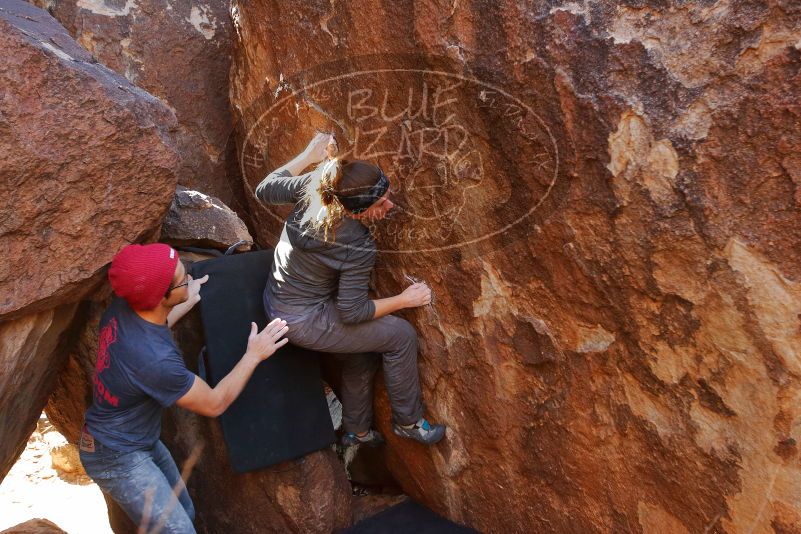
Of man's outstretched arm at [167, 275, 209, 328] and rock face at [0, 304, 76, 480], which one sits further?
man's outstretched arm at [167, 275, 209, 328]

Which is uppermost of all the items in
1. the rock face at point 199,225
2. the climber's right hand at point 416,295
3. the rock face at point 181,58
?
the rock face at point 181,58

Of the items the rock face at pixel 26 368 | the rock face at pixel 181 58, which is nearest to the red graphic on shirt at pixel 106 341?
the rock face at pixel 26 368

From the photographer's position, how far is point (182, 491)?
2.60 m

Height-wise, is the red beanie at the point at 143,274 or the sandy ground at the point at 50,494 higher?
the red beanie at the point at 143,274

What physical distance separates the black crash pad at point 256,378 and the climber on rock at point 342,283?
0.46ft

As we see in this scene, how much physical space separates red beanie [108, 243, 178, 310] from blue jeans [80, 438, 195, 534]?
0.53 metres

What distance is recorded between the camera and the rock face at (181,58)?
3607mm

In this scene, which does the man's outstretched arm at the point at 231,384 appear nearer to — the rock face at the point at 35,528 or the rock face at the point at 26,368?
the rock face at the point at 26,368

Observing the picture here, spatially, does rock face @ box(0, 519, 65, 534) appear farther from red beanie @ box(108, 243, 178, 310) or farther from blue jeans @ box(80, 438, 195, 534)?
red beanie @ box(108, 243, 178, 310)

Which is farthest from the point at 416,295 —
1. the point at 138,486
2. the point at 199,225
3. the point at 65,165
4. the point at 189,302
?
the point at 65,165

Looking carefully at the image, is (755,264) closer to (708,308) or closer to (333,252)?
(708,308)

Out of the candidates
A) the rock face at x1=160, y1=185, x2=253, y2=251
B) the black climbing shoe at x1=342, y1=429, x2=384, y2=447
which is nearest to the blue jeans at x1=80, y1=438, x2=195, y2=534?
the black climbing shoe at x1=342, y1=429, x2=384, y2=447

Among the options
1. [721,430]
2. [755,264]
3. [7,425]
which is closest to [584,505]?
[721,430]

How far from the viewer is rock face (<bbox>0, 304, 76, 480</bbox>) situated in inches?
93.5
